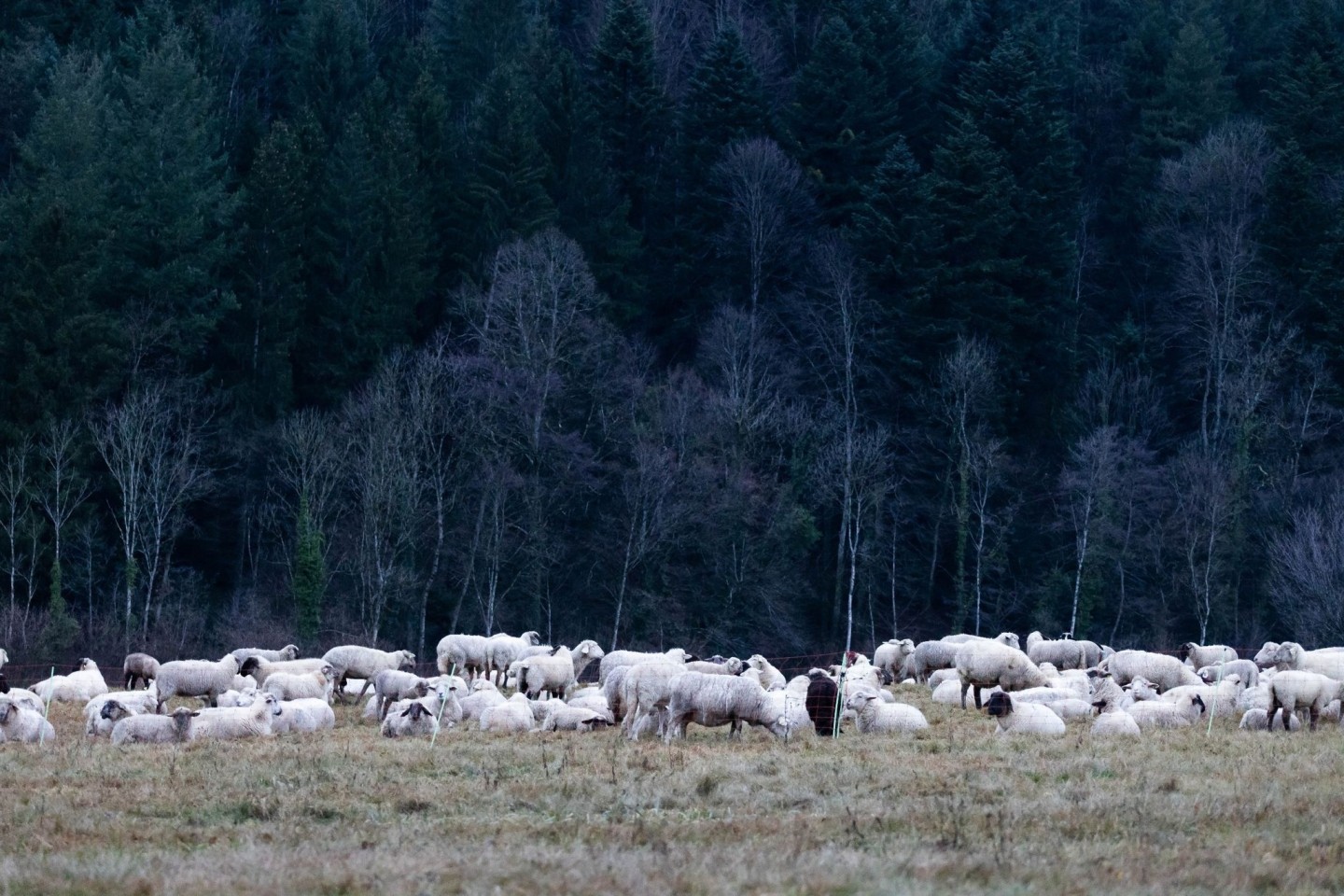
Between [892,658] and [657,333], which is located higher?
[657,333]

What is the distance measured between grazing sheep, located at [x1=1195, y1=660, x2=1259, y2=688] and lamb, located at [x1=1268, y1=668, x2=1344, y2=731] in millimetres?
4839

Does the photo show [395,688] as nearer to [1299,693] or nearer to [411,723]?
[411,723]

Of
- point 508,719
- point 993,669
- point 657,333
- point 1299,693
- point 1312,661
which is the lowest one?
point 508,719

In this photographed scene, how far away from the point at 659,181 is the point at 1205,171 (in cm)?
1961

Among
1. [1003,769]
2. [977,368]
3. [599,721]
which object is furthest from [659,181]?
[1003,769]

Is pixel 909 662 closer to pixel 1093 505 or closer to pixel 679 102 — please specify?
pixel 1093 505

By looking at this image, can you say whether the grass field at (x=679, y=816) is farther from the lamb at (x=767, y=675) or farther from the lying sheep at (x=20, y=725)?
the lamb at (x=767, y=675)

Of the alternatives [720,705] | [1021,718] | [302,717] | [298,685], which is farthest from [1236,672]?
[302,717]

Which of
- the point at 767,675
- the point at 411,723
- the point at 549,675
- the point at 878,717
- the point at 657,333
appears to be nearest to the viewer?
the point at 411,723

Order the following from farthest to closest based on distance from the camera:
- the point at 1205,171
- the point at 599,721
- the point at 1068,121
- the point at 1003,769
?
1. the point at 1068,121
2. the point at 1205,171
3. the point at 599,721
4. the point at 1003,769

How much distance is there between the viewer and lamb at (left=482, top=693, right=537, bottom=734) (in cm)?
2308

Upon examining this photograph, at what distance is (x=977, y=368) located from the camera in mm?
59375

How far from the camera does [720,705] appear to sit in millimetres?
20906

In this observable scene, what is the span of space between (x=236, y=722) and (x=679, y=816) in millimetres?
8407
